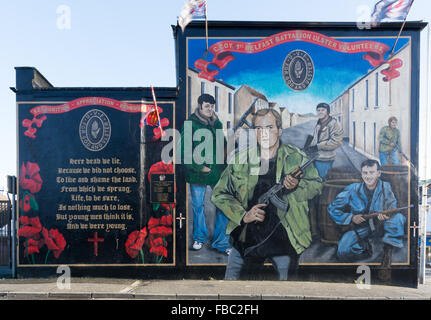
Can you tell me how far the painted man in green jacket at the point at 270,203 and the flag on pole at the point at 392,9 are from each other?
4.05m

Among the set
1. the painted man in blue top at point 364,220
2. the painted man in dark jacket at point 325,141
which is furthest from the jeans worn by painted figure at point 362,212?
the painted man in dark jacket at point 325,141

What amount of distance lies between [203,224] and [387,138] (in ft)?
20.2

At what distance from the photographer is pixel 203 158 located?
1077 cm

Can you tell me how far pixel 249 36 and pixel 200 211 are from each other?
218 inches

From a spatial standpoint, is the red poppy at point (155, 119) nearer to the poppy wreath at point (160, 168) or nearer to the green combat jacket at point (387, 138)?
the poppy wreath at point (160, 168)

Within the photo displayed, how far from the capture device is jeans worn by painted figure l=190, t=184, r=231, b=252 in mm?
10641

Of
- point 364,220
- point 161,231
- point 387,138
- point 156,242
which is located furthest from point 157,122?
point 387,138

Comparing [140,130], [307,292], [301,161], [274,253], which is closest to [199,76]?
[140,130]

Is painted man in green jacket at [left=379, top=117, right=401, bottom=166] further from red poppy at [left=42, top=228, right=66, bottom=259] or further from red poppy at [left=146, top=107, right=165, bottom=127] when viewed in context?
red poppy at [left=42, top=228, right=66, bottom=259]

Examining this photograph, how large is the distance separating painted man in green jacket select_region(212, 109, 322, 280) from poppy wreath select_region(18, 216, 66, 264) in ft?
15.9

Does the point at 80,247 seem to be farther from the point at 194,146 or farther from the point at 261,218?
the point at 261,218

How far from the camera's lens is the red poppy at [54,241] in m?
10.7

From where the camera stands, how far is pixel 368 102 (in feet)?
35.8

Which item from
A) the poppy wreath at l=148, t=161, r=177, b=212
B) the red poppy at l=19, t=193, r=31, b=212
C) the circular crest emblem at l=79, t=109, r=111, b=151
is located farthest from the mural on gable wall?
the red poppy at l=19, t=193, r=31, b=212
